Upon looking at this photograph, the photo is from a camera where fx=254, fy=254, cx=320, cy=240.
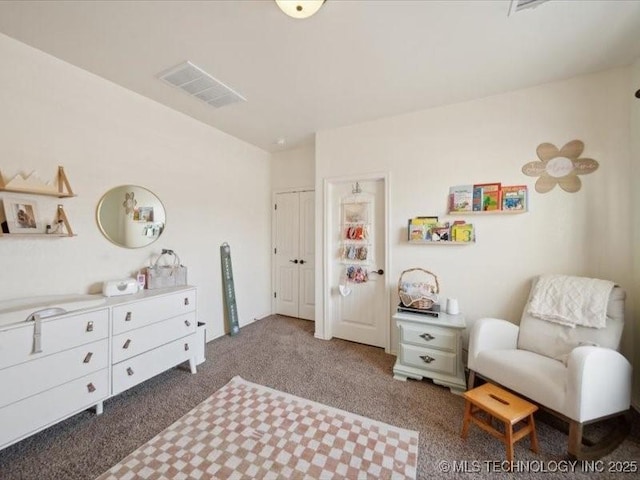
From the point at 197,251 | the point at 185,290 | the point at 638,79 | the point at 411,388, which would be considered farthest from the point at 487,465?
the point at 197,251

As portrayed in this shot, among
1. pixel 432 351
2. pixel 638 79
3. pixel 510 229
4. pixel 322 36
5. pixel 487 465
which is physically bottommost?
pixel 487 465

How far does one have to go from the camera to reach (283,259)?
13.7 feet

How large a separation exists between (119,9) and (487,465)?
3472 millimetres

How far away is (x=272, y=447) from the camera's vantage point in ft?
5.25

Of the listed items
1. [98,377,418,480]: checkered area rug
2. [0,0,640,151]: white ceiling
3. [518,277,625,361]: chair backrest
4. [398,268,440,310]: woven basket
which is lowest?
[98,377,418,480]: checkered area rug

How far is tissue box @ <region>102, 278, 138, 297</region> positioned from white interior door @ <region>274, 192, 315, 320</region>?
7.12 feet

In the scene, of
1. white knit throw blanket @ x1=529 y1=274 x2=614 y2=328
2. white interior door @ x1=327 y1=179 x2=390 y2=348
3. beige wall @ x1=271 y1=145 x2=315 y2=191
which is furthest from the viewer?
beige wall @ x1=271 y1=145 x2=315 y2=191

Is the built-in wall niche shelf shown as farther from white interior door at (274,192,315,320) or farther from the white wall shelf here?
the white wall shelf

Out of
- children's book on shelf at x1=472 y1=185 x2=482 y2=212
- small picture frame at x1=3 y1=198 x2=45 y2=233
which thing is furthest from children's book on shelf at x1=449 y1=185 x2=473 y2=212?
small picture frame at x1=3 y1=198 x2=45 y2=233

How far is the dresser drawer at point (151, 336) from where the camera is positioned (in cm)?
193

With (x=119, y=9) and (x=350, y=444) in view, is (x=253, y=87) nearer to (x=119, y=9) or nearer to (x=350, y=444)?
(x=119, y=9)

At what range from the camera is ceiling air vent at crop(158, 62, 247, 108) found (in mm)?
2085

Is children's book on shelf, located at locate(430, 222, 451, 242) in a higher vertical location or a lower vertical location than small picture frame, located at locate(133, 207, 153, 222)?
lower

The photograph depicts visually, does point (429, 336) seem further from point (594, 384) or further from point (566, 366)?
point (594, 384)
